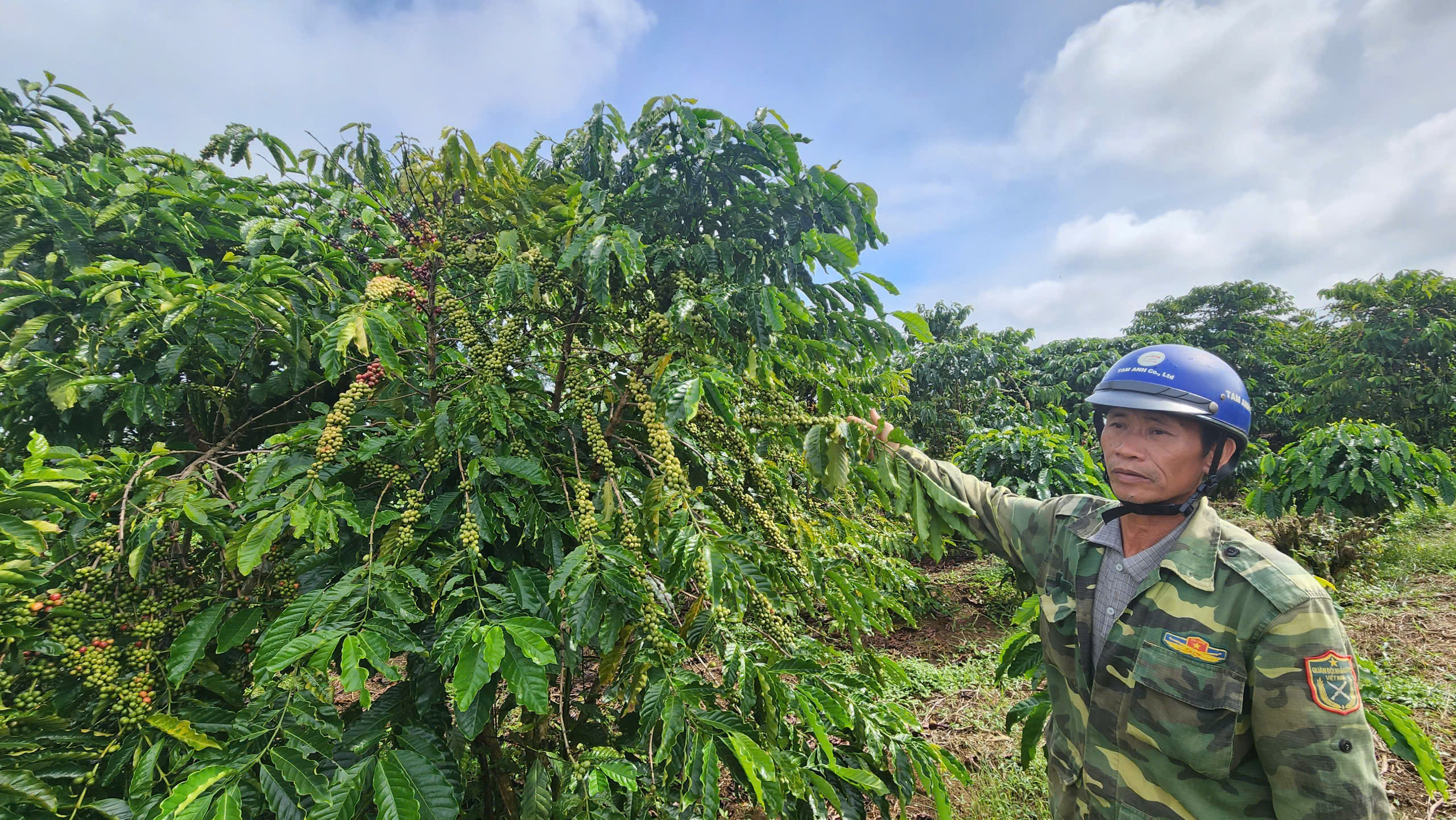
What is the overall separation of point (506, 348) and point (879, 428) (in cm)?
129

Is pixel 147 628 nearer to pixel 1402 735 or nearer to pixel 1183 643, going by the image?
pixel 1183 643

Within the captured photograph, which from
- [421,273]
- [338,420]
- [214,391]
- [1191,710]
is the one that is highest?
[421,273]

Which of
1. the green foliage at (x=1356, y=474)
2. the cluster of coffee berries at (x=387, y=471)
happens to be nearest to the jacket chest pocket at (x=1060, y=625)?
the cluster of coffee berries at (x=387, y=471)

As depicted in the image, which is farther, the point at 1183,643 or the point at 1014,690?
the point at 1014,690

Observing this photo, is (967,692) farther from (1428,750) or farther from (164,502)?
(164,502)

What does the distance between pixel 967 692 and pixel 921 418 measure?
20.1ft

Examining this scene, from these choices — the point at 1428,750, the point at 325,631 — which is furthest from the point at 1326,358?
the point at 325,631

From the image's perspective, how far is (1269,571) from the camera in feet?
4.53

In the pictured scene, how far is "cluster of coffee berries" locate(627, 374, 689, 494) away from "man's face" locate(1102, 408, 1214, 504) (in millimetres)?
1181

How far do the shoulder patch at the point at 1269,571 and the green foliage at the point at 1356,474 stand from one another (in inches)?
294

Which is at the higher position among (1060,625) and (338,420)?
(338,420)

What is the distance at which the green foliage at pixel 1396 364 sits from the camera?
1076 cm

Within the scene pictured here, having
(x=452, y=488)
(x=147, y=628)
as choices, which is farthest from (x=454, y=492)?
(x=147, y=628)

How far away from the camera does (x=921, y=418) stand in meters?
10.1
